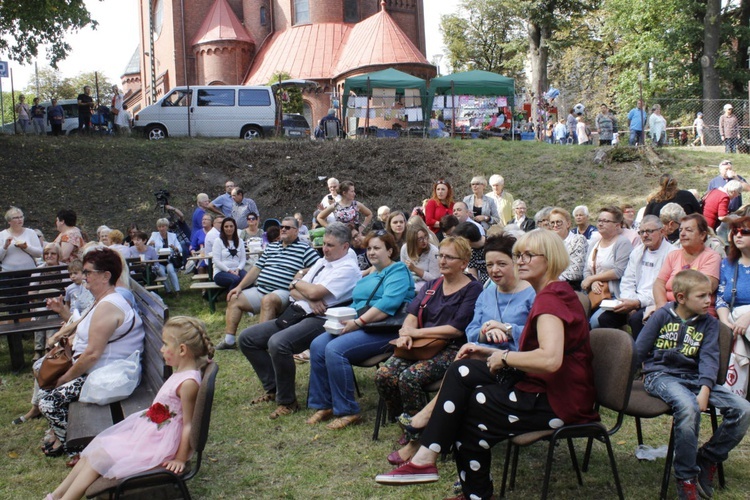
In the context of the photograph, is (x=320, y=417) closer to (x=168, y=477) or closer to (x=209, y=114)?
(x=168, y=477)

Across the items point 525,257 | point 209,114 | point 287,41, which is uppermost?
point 287,41

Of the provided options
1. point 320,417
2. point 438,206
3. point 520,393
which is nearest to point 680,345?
point 520,393

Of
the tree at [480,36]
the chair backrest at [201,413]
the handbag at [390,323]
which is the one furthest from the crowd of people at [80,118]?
the tree at [480,36]

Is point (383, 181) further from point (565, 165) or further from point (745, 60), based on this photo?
point (745, 60)

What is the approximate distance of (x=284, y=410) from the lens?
19.2 feet

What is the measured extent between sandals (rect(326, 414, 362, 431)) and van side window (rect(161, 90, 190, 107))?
18.1m

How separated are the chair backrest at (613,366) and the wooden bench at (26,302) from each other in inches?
233

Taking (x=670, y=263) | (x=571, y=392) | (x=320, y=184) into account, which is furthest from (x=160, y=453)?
(x=320, y=184)

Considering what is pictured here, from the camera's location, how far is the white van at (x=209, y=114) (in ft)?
70.9

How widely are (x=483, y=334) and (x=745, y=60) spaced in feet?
101

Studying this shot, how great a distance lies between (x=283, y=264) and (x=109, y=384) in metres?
2.82

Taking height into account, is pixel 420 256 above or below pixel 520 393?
above

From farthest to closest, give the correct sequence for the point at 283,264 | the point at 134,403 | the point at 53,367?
the point at 283,264
the point at 53,367
the point at 134,403

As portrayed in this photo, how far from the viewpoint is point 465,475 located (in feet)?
12.4
